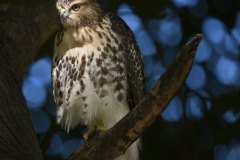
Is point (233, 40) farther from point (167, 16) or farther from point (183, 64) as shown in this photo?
point (183, 64)

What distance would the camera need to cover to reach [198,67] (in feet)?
16.0

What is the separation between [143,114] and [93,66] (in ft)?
2.97

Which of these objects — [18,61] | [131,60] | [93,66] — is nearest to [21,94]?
[18,61]

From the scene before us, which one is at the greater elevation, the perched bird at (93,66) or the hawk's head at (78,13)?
the hawk's head at (78,13)

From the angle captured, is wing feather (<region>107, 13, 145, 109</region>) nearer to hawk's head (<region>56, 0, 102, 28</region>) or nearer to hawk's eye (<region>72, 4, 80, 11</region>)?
hawk's head (<region>56, 0, 102, 28</region>)

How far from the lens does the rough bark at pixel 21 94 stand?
2.86 metres

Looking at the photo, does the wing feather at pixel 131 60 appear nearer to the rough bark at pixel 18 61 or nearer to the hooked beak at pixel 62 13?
the hooked beak at pixel 62 13

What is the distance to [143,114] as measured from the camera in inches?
119

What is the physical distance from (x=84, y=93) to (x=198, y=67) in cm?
138

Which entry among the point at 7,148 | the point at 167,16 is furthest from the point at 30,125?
the point at 167,16

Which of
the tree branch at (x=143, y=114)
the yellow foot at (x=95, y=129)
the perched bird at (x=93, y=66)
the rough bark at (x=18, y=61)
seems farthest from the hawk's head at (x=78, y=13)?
the tree branch at (x=143, y=114)

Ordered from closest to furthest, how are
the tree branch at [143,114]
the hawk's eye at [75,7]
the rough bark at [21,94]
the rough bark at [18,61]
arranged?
the tree branch at [143,114] < the rough bark at [21,94] < the rough bark at [18,61] < the hawk's eye at [75,7]

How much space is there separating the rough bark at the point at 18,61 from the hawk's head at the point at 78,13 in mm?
577

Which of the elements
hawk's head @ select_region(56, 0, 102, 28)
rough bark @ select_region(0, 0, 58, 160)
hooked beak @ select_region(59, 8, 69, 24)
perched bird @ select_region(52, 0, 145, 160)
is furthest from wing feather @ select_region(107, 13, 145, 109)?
rough bark @ select_region(0, 0, 58, 160)
